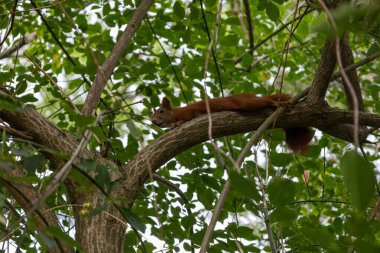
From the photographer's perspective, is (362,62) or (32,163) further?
(362,62)

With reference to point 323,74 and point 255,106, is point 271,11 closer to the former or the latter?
point 323,74

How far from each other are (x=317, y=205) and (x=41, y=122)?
3105 mm

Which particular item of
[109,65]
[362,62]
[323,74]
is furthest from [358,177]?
[109,65]

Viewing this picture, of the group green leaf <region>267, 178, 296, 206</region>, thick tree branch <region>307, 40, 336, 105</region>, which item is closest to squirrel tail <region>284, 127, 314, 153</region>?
thick tree branch <region>307, 40, 336, 105</region>

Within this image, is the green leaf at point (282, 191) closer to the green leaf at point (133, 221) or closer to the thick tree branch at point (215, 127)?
the green leaf at point (133, 221)

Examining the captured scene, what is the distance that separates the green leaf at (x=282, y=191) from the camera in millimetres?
1149

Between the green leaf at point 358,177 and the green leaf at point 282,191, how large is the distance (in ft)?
1.12

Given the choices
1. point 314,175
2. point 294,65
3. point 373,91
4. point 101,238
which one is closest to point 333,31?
point 101,238

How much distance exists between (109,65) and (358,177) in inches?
105

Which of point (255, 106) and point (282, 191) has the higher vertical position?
point (255, 106)

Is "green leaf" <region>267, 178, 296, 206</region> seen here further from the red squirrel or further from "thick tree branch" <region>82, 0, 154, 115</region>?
the red squirrel

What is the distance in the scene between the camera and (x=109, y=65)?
3311 millimetres

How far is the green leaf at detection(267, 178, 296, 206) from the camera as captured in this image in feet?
3.77

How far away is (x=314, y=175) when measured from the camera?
22.0 ft
